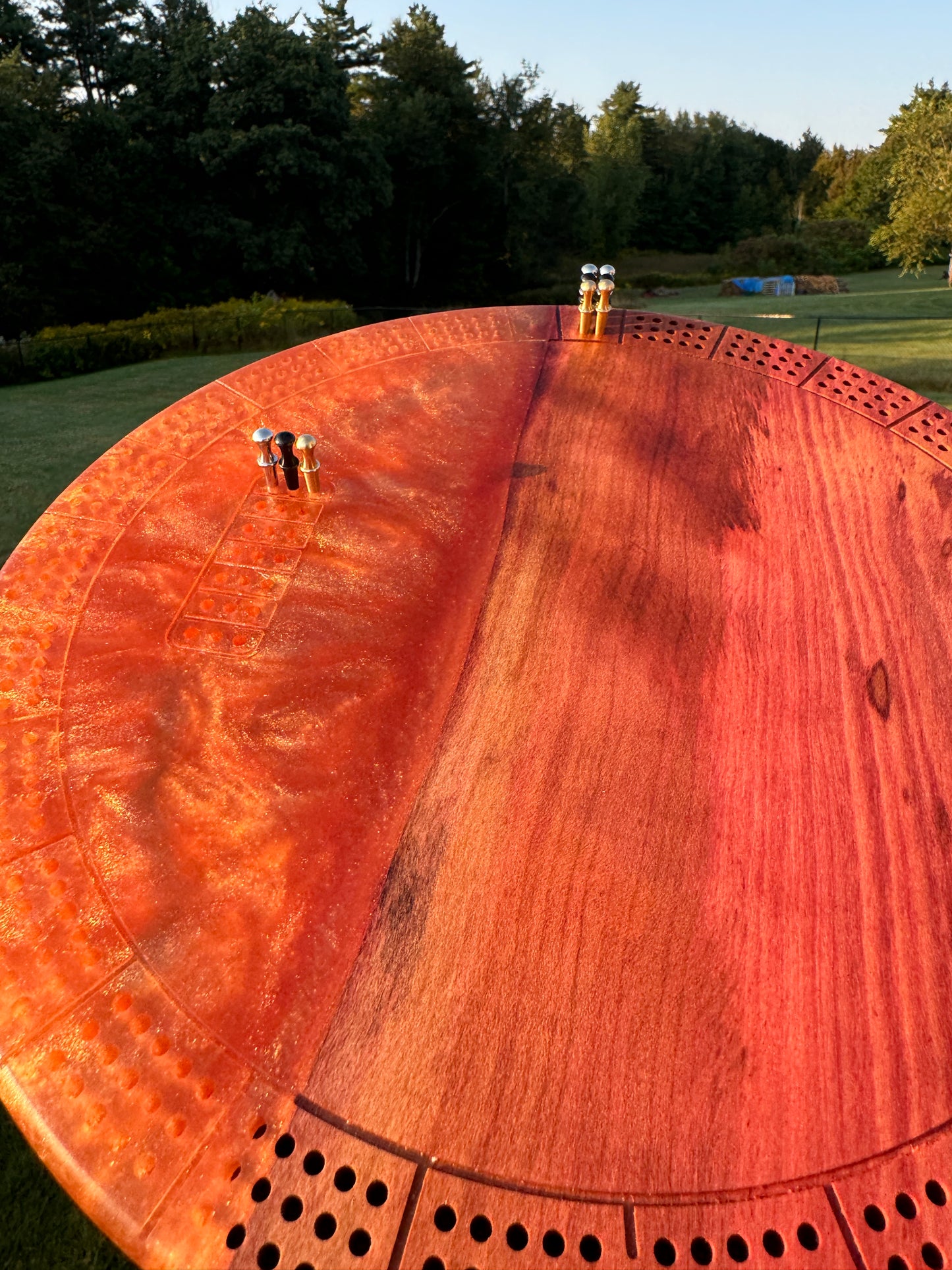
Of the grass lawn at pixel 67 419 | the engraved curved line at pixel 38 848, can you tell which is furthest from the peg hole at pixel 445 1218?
the grass lawn at pixel 67 419

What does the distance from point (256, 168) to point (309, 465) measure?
876 inches

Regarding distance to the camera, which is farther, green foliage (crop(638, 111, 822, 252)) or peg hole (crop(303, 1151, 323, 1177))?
green foliage (crop(638, 111, 822, 252))

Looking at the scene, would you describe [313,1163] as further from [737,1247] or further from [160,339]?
[160,339]

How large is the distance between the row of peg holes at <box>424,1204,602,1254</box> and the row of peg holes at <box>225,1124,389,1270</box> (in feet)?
0.26

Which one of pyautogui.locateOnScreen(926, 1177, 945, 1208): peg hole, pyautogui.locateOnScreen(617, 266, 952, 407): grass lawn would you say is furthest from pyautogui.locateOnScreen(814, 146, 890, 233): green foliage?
pyautogui.locateOnScreen(926, 1177, 945, 1208): peg hole

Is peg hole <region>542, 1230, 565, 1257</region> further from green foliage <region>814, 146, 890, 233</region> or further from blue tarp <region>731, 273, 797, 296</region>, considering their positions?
green foliage <region>814, 146, 890, 233</region>

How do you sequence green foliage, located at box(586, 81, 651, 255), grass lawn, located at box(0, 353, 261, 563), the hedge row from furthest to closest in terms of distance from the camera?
green foliage, located at box(586, 81, 651, 255) < the hedge row < grass lawn, located at box(0, 353, 261, 563)

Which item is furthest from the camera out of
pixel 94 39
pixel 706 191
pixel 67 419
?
pixel 706 191

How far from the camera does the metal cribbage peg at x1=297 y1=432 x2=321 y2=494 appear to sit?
1890mm

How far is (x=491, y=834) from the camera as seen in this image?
1423mm

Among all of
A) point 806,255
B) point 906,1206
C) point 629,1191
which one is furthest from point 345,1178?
point 806,255

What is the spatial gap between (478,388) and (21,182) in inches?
760

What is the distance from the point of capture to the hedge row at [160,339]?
10.7 m

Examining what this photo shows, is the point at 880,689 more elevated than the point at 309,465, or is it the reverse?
the point at 309,465
